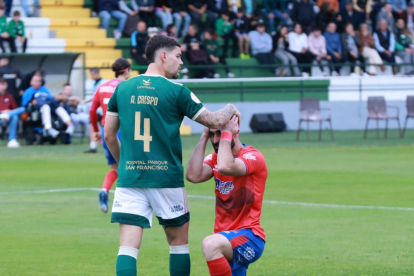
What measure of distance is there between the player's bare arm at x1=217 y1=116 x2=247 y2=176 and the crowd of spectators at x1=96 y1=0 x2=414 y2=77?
22.1 m

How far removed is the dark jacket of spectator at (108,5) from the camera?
30.7 meters

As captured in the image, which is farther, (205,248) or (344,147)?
(344,147)

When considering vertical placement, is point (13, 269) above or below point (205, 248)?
below

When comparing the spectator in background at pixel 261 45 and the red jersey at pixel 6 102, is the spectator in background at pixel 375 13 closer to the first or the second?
the spectator in background at pixel 261 45

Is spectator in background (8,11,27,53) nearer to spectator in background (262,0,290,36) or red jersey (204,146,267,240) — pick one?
spectator in background (262,0,290,36)

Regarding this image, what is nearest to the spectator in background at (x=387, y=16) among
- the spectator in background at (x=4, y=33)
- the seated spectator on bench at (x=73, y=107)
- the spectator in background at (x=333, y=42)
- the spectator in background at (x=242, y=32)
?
the spectator in background at (x=333, y=42)

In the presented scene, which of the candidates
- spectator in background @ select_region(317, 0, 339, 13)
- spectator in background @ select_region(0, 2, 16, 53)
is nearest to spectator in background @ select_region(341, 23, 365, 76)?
spectator in background @ select_region(317, 0, 339, 13)

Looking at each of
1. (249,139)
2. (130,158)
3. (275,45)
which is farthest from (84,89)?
(130,158)

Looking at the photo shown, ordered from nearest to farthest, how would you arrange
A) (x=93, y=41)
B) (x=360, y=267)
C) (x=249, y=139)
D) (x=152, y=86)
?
1. (x=152, y=86)
2. (x=360, y=267)
3. (x=249, y=139)
4. (x=93, y=41)

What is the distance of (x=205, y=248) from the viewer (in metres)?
5.91

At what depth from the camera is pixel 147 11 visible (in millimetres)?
30344

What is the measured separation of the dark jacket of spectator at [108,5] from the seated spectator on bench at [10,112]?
802 cm

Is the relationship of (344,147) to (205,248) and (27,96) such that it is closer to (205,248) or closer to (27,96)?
(27,96)

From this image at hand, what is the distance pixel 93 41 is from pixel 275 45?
6.50 metres
